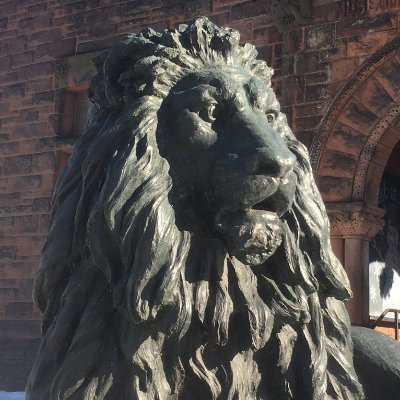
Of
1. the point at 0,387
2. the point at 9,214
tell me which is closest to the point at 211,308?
the point at 0,387

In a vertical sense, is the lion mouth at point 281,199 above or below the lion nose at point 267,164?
below

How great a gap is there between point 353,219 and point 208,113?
500 centimetres

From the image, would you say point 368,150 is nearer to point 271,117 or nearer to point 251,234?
point 271,117

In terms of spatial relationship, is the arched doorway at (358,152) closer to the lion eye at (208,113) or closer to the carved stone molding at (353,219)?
the carved stone molding at (353,219)

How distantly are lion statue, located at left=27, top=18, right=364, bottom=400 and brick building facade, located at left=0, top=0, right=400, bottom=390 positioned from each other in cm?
483

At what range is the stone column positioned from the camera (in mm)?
5907


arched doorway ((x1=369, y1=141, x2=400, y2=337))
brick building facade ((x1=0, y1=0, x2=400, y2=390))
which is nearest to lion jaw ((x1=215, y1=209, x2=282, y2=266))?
brick building facade ((x1=0, y1=0, x2=400, y2=390))

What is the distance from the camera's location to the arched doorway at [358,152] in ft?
19.6

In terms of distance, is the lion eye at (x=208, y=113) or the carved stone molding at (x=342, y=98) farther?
the carved stone molding at (x=342, y=98)

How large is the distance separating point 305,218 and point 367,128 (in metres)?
5.16

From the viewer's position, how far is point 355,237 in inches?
237

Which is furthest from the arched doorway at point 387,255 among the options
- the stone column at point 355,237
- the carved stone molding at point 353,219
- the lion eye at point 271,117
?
the lion eye at point 271,117

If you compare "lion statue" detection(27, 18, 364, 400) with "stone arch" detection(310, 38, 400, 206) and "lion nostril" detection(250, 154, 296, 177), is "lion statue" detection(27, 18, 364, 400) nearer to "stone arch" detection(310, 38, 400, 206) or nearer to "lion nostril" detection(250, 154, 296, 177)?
"lion nostril" detection(250, 154, 296, 177)

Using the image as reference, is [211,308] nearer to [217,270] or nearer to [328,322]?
[217,270]
